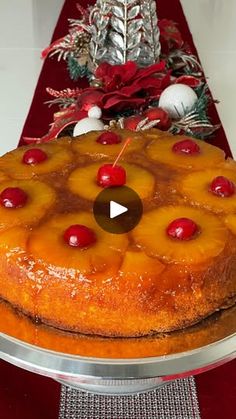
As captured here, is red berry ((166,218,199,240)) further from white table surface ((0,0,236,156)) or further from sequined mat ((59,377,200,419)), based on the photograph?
white table surface ((0,0,236,156))

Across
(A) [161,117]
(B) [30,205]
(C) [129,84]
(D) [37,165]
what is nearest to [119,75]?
(C) [129,84]

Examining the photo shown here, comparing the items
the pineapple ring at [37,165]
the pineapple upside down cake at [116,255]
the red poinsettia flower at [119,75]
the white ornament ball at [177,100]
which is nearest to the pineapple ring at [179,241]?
the pineapple upside down cake at [116,255]

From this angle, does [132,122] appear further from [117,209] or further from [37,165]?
[117,209]

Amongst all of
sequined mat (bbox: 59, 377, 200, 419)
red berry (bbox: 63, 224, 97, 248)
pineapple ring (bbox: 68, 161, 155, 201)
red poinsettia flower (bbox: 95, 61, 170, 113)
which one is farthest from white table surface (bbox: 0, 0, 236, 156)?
red berry (bbox: 63, 224, 97, 248)

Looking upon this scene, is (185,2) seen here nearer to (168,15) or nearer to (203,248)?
(168,15)

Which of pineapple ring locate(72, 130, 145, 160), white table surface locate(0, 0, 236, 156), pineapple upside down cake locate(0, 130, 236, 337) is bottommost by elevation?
white table surface locate(0, 0, 236, 156)
